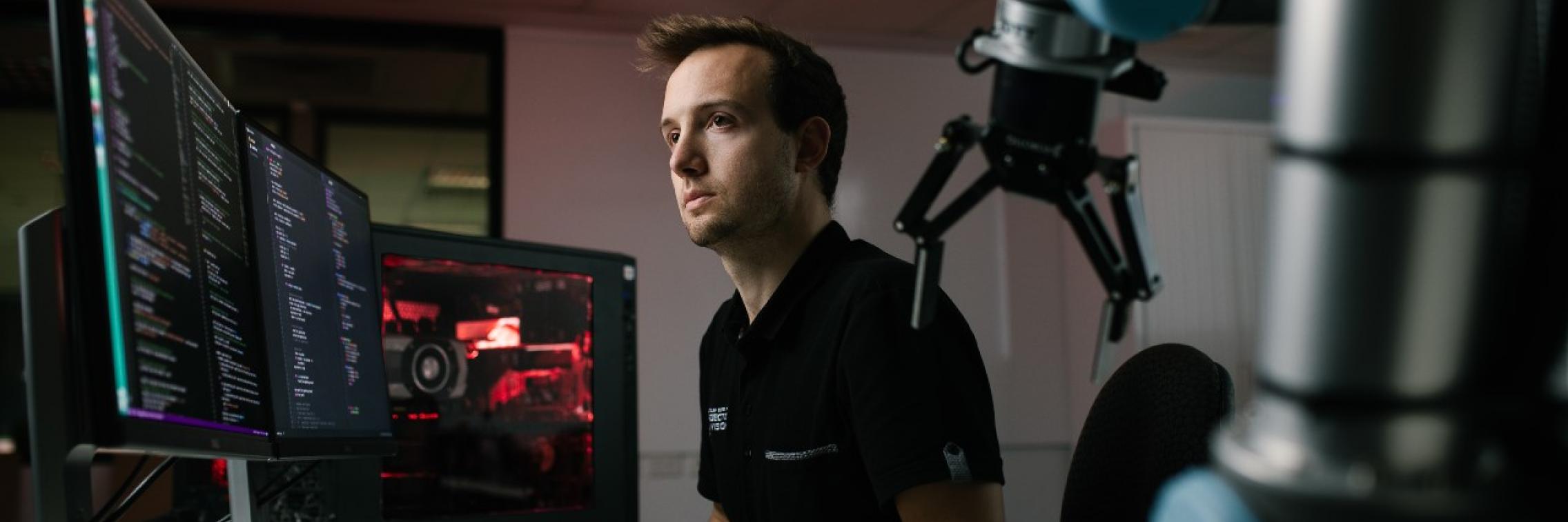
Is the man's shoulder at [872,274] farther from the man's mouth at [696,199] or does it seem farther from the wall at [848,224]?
the wall at [848,224]

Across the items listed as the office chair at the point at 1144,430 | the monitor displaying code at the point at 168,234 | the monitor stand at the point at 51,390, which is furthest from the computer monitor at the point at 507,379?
the office chair at the point at 1144,430

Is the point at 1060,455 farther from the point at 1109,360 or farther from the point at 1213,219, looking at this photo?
the point at 1109,360

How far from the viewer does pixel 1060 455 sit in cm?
541

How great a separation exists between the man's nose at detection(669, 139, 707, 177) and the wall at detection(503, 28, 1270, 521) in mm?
3265

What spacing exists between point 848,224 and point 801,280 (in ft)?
11.5

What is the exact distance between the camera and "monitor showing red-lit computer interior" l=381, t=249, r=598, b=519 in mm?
1874

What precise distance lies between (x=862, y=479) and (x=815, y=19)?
368 cm

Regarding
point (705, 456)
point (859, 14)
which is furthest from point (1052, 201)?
point (859, 14)

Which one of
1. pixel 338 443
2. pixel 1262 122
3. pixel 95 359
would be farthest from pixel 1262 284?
pixel 1262 122

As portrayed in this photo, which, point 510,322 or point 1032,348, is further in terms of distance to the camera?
point 1032,348

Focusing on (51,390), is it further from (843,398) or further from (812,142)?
(812,142)

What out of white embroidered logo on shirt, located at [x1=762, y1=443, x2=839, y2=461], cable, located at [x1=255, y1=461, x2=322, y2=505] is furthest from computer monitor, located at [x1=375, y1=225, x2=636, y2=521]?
white embroidered logo on shirt, located at [x1=762, y1=443, x2=839, y2=461]

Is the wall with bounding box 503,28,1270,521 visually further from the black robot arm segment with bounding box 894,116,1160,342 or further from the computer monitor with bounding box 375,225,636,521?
the black robot arm segment with bounding box 894,116,1160,342

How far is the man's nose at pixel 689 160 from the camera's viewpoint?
5.53ft
